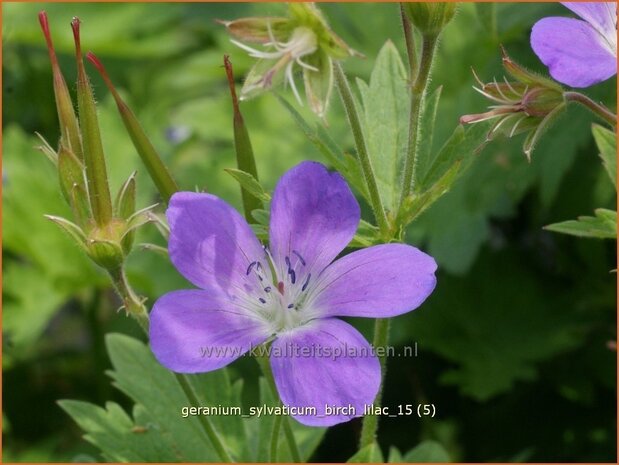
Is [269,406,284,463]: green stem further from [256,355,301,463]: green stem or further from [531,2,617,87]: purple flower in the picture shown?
[531,2,617,87]: purple flower

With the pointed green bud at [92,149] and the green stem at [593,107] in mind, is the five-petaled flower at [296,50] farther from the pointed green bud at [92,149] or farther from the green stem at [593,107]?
the green stem at [593,107]

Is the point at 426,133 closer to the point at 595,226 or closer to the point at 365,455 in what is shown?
the point at 595,226

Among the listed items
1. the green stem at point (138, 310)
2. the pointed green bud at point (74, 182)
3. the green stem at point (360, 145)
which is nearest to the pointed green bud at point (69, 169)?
the pointed green bud at point (74, 182)

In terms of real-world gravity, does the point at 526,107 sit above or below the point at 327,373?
above

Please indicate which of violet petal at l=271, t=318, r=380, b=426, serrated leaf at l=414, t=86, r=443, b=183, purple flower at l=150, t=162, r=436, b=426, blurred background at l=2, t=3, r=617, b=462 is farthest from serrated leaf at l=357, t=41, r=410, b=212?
blurred background at l=2, t=3, r=617, b=462

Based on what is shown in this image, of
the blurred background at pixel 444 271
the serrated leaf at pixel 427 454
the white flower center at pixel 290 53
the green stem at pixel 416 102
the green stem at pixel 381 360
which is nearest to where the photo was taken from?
the white flower center at pixel 290 53

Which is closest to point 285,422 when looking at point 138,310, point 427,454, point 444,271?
point 138,310

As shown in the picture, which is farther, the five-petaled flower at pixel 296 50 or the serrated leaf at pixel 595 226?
the serrated leaf at pixel 595 226
